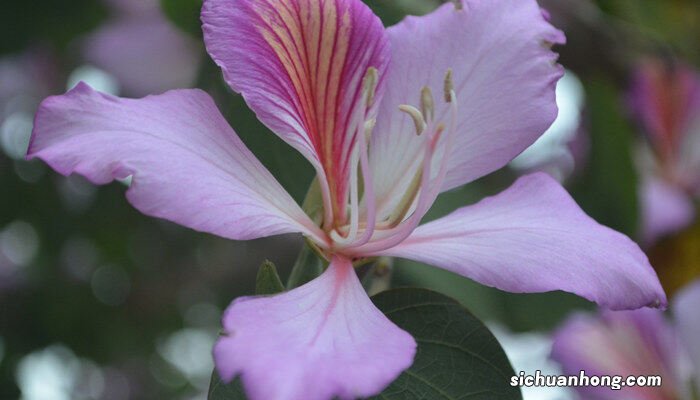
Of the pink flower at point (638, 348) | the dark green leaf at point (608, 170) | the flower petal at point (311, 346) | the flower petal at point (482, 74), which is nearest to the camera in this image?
the flower petal at point (311, 346)

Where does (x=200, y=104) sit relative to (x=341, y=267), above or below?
above

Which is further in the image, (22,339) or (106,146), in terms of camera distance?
(22,339)

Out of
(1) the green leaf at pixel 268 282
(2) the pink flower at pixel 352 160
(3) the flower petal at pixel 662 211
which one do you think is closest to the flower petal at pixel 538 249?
(2) the pink flower at pixel 352 160

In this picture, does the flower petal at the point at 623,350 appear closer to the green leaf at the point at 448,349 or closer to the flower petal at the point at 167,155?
the green leaf at the point at 448,349

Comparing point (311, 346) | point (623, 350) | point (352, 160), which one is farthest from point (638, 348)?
point (311, 346)

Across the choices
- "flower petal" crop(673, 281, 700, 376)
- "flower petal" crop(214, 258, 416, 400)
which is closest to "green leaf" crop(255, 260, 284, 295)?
"flower petal" crop(214, 258, 416, 400)

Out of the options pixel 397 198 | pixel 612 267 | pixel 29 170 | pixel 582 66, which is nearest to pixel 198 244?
pixel 29 170

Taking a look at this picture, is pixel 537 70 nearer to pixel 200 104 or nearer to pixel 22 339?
pixel 200 104
